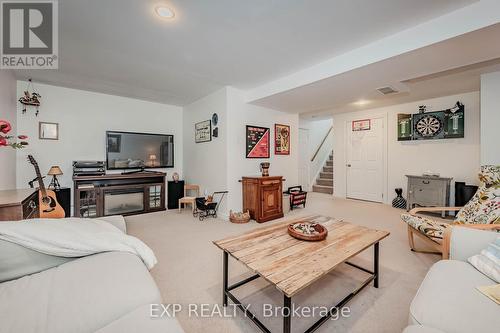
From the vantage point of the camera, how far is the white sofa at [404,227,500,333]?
2.77 feet

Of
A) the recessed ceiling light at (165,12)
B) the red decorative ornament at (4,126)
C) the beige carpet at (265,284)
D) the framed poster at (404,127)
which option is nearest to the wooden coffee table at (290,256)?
the beige carpet at (265,284)

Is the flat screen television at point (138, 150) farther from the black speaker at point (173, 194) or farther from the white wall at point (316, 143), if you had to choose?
the white wall at point (316, 143)

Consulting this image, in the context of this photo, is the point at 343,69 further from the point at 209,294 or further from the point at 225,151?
the point at 209,294

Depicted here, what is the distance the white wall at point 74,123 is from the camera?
3572 millimetres

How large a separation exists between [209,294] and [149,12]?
2481mm

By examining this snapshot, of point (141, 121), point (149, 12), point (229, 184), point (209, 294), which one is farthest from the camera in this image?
point (141, 121)

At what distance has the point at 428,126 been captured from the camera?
14.4ft

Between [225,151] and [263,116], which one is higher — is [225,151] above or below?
below

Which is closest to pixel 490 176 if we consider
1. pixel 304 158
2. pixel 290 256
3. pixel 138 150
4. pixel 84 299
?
pixel 290 256

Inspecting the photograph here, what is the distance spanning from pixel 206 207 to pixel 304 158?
13.1ft

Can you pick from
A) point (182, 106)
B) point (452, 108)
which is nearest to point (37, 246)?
point (182, 106)

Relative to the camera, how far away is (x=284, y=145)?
4.71 metres

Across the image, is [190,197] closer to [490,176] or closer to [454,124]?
[490,176]

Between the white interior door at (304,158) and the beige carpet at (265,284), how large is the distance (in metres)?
3.59
